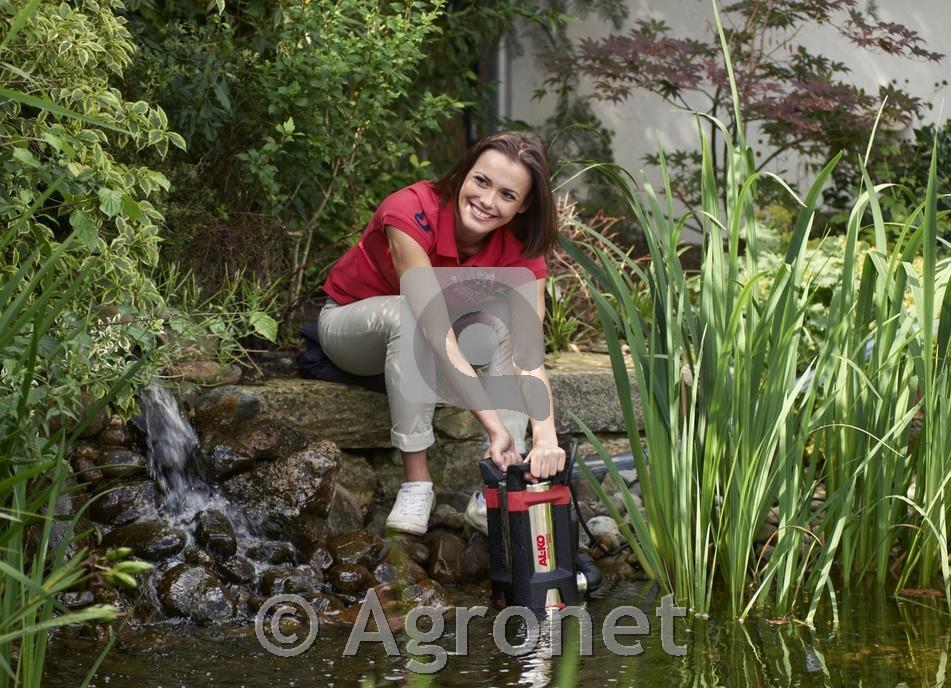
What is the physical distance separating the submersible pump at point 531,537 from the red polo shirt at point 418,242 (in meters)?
0.70

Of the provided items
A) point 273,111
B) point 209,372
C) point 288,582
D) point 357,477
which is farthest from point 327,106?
point 288,582

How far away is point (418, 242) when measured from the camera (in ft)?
11.4

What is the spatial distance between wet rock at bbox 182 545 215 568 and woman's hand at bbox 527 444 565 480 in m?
0.96

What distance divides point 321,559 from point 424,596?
39 cm

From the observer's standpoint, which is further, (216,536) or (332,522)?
(332,522)

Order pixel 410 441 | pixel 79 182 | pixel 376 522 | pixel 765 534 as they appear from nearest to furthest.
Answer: pixel 79 182 → pixel 410 441 → pixel 765 534 → pixel 376 522

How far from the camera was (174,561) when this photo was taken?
3.31 m

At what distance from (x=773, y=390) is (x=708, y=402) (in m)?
0.18

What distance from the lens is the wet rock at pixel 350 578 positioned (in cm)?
336

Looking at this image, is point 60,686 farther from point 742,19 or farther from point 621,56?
point 742,19

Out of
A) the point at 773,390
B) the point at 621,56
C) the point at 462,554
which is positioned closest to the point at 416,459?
the point at 462,554

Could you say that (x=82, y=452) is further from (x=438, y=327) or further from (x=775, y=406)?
(x=775, y=406)

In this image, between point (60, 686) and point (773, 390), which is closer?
point (60, 686)

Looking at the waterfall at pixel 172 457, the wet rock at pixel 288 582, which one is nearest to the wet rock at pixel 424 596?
the wet rock at pixel 288 582
